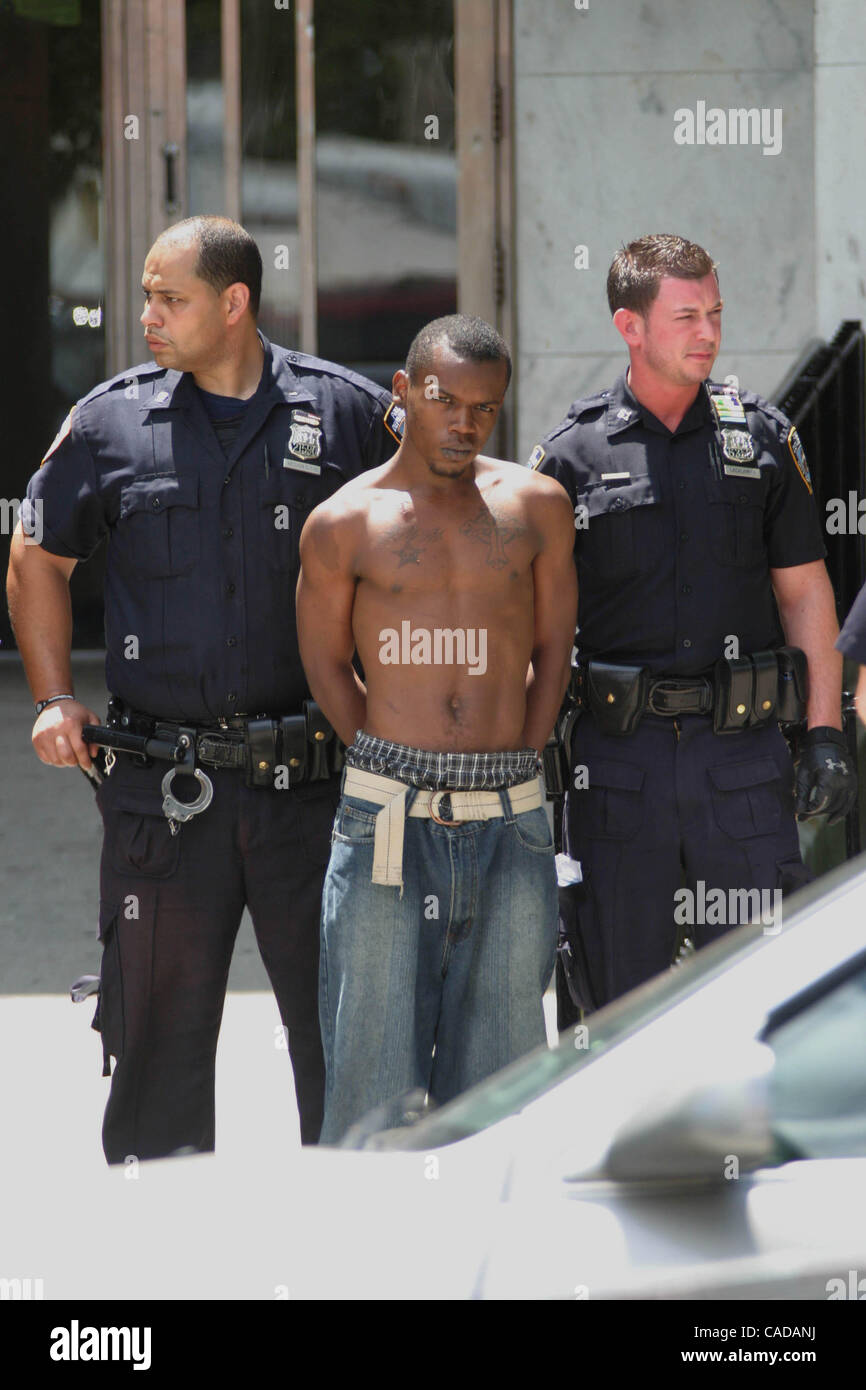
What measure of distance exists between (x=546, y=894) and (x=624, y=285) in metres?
1.37

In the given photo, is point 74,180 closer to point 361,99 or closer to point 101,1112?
point 361,99

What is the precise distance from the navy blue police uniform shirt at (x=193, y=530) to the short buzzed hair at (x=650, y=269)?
738 mm

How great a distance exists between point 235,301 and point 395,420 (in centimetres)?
45

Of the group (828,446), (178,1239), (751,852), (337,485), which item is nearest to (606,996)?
(751,852)

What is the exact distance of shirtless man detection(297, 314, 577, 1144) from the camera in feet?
11.3

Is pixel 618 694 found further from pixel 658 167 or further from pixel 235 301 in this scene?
pixel 658 167

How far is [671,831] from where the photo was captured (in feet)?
12.8

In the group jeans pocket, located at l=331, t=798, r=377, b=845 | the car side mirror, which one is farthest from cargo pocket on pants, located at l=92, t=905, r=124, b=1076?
the car side mirror

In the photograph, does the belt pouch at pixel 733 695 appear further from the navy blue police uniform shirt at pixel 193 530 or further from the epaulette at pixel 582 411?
the navy blue police uniform shirt at pixel 193 530

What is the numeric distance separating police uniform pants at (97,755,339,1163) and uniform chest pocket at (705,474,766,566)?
1010 millimetres

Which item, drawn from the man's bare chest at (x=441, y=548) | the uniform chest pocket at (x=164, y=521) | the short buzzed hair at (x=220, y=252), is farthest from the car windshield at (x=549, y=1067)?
the short buzzed hair at (x=220, y=252)

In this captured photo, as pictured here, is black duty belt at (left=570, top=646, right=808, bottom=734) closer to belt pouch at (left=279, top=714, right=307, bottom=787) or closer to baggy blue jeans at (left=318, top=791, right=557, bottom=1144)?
baggy blue jeans at (left=318, top=791, right=557, bottom=1144)
